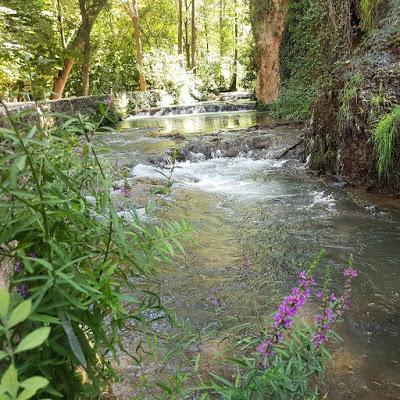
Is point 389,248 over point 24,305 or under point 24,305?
under

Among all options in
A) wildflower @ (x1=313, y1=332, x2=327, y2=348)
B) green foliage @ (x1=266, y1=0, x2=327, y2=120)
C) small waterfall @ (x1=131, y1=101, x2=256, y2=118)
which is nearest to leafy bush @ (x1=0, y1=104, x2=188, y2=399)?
wildflower @ (x1=313, y1=332, x2=327, y2=348)

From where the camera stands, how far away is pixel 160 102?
90.3ft

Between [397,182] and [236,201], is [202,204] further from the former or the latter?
[397,182]

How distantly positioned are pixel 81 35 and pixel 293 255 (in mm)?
18852

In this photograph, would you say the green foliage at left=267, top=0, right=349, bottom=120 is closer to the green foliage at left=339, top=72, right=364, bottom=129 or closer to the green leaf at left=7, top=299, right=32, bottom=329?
the green foliage at left=339, top=72, right=364, bottom=129

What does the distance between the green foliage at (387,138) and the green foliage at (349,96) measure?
0.97 meters

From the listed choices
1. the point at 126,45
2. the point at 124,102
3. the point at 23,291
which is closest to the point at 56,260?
the point at 23,291

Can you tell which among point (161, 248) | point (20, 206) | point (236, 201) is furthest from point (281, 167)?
point (20, 206)

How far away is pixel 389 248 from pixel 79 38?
19.1 meters

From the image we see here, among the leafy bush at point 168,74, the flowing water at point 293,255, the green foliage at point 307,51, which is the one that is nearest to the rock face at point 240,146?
the green foliage at point 307,51

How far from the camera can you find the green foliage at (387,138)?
213 inches

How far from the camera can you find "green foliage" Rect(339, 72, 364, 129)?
6613mm

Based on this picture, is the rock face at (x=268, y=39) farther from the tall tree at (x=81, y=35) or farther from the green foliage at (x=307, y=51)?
the tall tree at (x=81, y=35)

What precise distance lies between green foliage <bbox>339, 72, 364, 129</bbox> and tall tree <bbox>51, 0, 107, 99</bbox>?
50.0 ft
